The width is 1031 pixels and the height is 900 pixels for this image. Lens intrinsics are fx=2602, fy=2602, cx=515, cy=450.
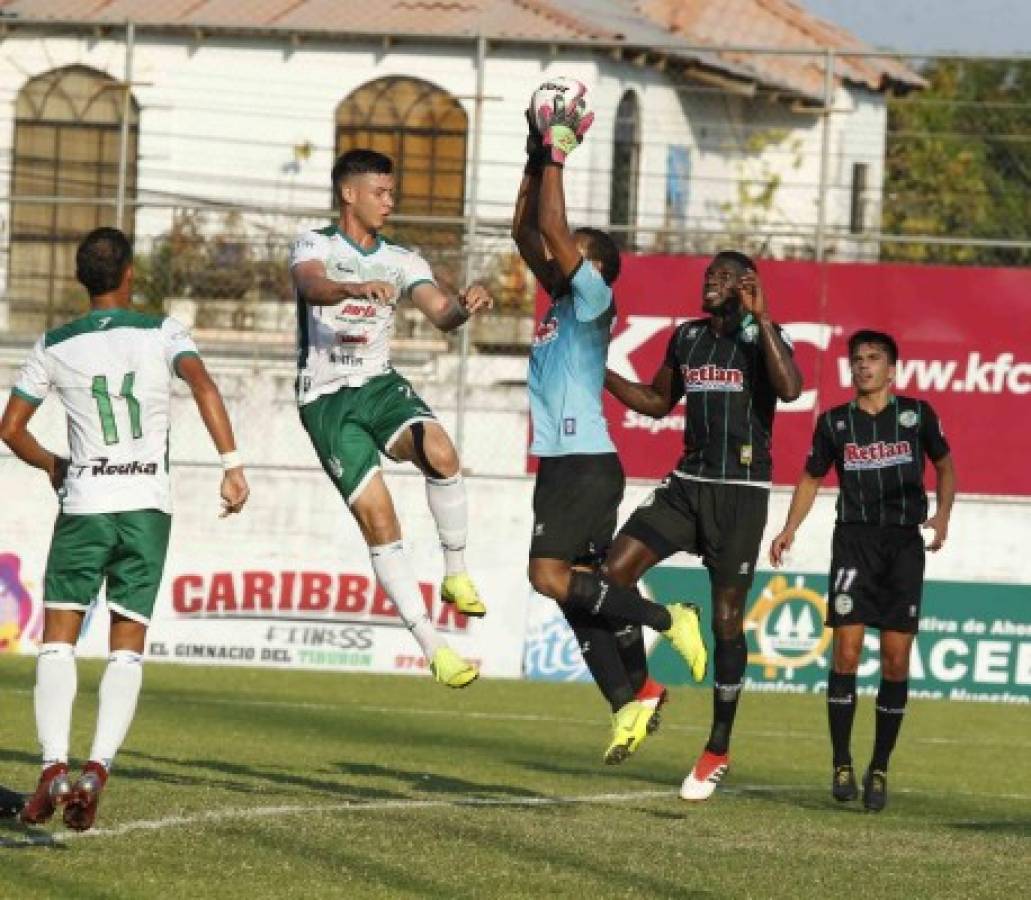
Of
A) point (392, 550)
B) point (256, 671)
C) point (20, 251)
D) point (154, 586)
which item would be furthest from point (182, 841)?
point (20, 251)

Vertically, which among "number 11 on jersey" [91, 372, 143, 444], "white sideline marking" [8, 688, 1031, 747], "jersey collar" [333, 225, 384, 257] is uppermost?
"jersey collar" [333, 225, 384, 257]

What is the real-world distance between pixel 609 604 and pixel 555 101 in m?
2.27

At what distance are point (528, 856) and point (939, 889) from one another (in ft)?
5.02

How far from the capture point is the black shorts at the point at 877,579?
518 inches

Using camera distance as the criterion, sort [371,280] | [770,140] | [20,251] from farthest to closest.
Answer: [770,140] → [20,251] → [371,280]

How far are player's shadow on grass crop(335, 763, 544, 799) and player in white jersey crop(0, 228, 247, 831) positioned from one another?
284 cm

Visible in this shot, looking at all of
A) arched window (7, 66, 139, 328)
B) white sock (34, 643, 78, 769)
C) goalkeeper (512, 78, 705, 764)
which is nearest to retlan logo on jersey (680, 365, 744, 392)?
goalkeeper (512, 78, 705, 764)

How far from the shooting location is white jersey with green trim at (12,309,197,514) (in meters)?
9.71

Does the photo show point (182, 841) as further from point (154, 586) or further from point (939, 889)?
point (939, 889)

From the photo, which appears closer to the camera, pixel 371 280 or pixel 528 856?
pixel 528 856

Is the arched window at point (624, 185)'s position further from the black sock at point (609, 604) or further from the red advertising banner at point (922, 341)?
the black sock at point (609, 604)

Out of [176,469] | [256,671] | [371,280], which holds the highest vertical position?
[371,280]

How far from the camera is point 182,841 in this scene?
966 centimetres

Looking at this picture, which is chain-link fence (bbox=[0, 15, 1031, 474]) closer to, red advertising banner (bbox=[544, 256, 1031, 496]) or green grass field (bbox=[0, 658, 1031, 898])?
red advertising banner (bbox=[544, 256, 1031, 496])
